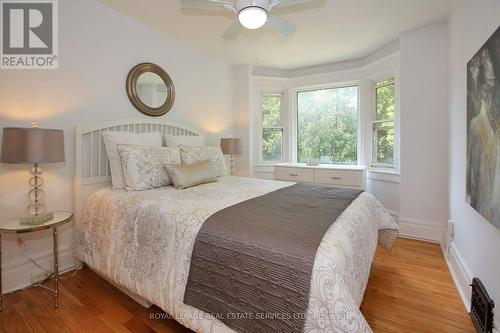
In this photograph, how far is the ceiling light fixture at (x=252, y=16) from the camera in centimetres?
170

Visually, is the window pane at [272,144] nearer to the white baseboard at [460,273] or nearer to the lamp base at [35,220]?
the white baseboard at [460,273]

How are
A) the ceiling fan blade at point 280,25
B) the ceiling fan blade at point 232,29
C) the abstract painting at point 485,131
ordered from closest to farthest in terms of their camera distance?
the abstract painting at point 485,131 < the ceiling fan blade at point 280,25 < the ceiling fan blade at point 232,29

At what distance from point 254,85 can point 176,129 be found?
5.62 ft

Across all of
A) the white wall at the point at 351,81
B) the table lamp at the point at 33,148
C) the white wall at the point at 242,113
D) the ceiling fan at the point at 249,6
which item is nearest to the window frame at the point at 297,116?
the white wall at the point at 351,81

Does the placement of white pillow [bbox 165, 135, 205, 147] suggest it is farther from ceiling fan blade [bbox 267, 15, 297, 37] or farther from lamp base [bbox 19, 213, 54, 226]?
ceiling fan blade [bbox 267, 15, 297, 37]

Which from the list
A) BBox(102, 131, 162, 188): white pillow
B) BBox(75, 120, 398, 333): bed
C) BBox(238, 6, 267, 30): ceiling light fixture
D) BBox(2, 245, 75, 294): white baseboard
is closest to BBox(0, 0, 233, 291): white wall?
BBox(2, 245, 75, 294): white baseboard

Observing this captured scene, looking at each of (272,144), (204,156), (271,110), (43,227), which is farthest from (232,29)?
(272,144)

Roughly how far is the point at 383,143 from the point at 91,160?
369 centimetres

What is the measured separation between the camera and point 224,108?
4145 millimetres

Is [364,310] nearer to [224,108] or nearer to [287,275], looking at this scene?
[287,275]

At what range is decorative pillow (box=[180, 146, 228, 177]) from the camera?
268 centimetres

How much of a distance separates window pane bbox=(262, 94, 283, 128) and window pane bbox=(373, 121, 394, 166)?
160 cm

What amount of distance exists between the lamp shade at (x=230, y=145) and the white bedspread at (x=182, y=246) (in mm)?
1431

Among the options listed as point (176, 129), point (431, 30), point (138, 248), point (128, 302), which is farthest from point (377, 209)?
point (176, 129)
